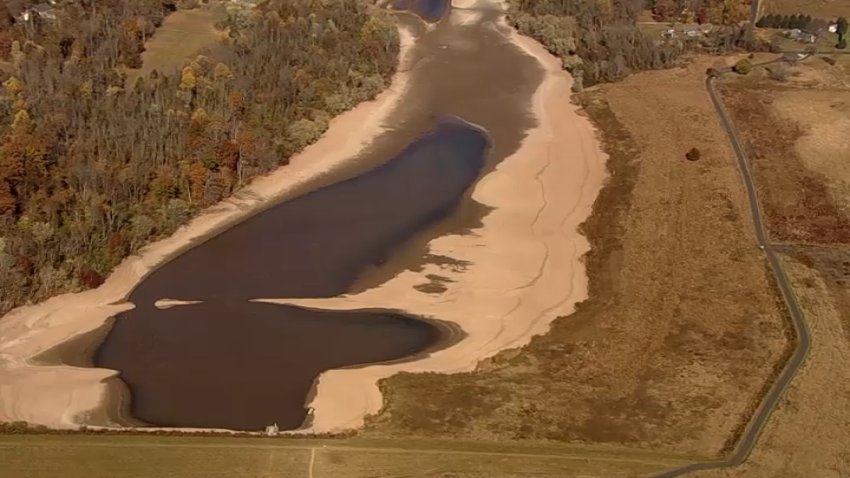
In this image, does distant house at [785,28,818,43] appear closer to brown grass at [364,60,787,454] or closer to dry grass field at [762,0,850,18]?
dry grass field at [762,0,850,18]

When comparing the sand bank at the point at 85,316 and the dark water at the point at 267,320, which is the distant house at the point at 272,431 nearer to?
the dark water at the point at 267,320

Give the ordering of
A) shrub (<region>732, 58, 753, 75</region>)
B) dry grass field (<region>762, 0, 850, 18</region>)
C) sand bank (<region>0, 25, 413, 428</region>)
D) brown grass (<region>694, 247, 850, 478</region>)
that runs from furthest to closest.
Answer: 1. dry grass field (<region>762, 0, 850, 18</region>)
2. shrub (<region>732, 58, 753, 75</region>)
3. sand bank (<region>0, 25, 413, 428</region>)
4. brown grass (<region>694, 247, 850, 478</region>)

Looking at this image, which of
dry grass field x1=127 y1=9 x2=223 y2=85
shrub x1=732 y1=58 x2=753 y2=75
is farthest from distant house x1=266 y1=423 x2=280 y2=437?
shrub x1=732 y1=58 x2=753 y2=75

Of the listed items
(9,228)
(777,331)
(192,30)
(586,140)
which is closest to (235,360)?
(9,228)

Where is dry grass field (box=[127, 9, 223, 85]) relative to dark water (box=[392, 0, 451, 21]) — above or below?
above


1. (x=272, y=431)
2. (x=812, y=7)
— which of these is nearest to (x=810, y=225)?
(x=272, y=431)

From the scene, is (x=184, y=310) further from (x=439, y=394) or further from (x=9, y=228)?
(x=439, y=394)

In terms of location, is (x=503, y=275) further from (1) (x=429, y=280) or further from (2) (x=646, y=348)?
(2) (x=646, y=348)
